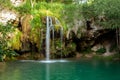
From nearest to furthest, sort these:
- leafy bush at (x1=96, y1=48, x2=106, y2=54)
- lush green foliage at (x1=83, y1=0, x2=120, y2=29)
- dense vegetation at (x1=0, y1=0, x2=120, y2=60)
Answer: lush green foliage at (x1=83, y1=0, x2=120, y2=29) < dense vegetation at (x1=0, y1=0, x2=120, y2=60) < leafy bush at (x1=96, y1=48, x2=106, y2=54)

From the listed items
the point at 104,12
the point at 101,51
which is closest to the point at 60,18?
the point at 104,12

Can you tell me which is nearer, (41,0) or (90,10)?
(90,10)

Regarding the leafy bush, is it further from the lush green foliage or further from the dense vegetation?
the lush green foliage

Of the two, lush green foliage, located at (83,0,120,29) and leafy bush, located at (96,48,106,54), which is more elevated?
lush green foliage, located at (83,0,120,29)

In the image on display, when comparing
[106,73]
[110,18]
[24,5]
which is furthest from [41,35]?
[106,73]

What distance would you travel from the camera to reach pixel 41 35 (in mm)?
29344

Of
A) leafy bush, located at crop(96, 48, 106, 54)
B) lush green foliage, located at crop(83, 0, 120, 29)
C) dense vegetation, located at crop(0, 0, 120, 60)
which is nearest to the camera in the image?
lush green foliage, located at crop(83, 0, 120, 29)

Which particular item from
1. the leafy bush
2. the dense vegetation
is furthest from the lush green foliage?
the leafy bush

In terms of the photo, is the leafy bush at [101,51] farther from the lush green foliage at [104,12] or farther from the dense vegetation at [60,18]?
the lush green foliage at [104,12]

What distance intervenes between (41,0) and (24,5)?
4305 mm

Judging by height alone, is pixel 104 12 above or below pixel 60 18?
above

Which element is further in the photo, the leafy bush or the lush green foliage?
the leafy bush

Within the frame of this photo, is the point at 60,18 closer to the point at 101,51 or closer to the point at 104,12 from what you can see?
the point at 104,12

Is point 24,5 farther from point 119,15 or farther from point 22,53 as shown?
point 119,15
